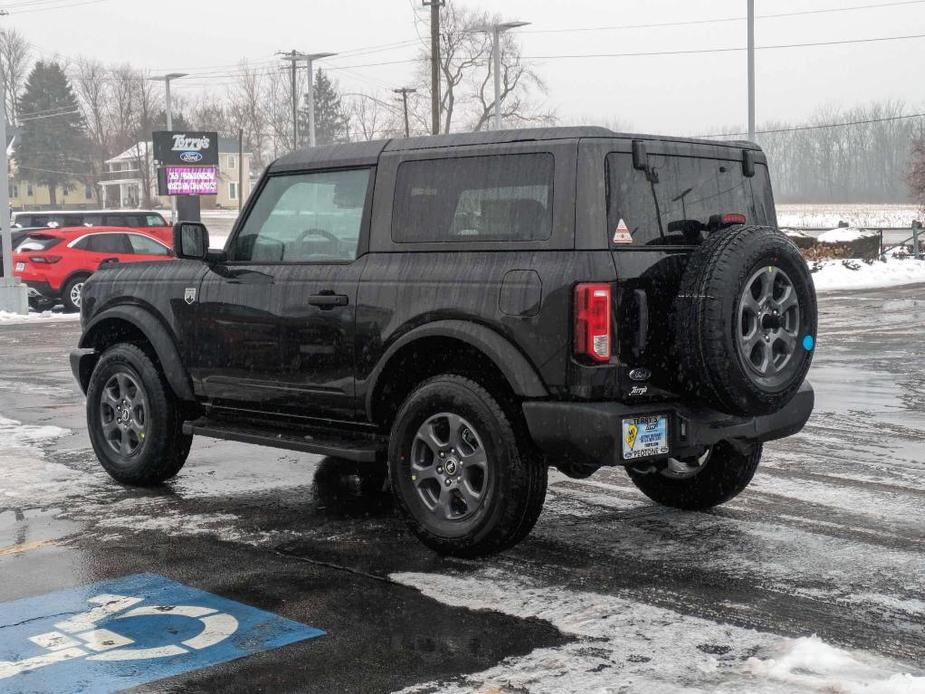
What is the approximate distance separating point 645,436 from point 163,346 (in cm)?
326

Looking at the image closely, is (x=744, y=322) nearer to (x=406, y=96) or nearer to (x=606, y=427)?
(x=606, y=427)

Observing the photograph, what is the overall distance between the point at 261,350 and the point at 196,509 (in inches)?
→ 41.5

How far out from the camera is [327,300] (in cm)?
614

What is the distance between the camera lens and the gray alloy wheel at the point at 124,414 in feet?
24.4

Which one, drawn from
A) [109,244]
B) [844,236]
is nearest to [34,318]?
[109,244]

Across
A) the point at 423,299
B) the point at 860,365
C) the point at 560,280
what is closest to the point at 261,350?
the point at 423,299

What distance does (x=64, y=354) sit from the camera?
1639 centimetres

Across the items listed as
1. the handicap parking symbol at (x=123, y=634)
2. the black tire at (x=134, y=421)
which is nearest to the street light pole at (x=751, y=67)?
the black tire at (x=134, y=421)

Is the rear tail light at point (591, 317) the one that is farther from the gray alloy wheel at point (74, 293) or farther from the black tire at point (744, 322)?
the gray alloy wheel at point (74, 293)

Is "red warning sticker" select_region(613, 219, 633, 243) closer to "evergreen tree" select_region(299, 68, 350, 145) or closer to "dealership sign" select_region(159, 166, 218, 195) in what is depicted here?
"dealership sign" select_region(159, 166, 218, 195)

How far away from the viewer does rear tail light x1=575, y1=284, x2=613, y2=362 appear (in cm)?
512

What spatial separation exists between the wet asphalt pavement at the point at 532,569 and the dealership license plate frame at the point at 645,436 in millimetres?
566

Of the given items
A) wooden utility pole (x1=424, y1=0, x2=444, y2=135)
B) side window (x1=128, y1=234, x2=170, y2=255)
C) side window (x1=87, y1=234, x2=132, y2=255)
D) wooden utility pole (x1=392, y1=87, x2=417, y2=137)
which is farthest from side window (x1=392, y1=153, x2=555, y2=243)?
wooden utility pole (x1=392, y1=87, x2=417, y2=137)

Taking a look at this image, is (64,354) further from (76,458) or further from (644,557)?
(644,557)
